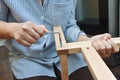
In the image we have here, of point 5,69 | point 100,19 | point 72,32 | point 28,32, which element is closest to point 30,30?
point 28,32

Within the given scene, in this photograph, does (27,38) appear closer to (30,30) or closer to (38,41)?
(30,30)

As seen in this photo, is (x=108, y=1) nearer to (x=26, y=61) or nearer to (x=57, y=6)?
(x=57, y=6)

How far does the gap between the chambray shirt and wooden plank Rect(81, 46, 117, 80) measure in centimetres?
18

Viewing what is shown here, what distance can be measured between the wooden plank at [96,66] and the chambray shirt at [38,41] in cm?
18

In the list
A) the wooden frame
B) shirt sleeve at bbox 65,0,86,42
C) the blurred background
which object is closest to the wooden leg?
the wooden frame

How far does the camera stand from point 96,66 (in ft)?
1.44

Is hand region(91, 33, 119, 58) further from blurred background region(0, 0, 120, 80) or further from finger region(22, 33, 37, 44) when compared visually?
blurred background region(0, 0, 120, 80)

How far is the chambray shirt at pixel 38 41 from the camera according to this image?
674mm

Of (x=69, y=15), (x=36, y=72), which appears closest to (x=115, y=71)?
(x=69, y=15)

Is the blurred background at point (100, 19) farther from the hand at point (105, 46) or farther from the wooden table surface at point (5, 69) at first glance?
the hand at point (105, 46)

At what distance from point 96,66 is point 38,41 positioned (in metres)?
0.31

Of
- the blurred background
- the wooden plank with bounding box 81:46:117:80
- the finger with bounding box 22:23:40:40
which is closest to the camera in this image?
the wooden plank with bounding box 81:46:117:80

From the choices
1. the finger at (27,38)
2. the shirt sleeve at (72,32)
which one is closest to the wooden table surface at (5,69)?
the shirt sleeve at (72,32)

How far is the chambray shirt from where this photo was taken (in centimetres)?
67
